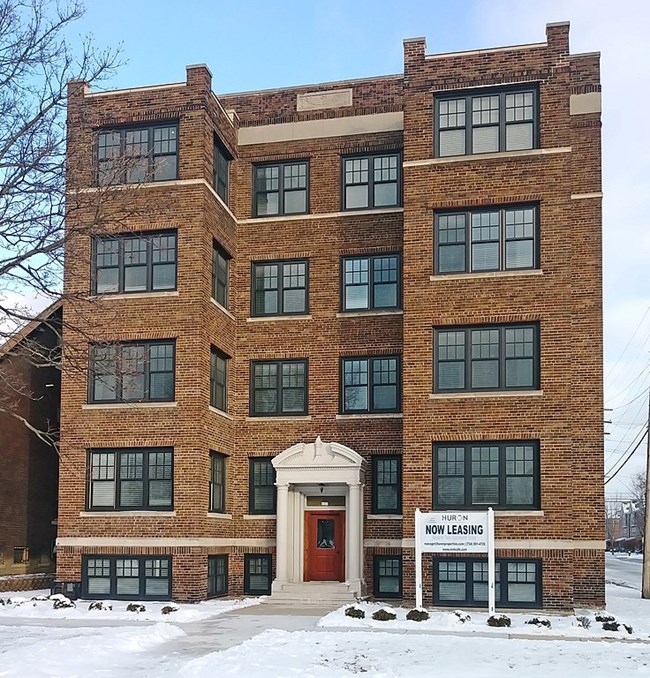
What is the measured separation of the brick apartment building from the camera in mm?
24797

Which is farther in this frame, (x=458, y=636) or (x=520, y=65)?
(x=520, y=65)

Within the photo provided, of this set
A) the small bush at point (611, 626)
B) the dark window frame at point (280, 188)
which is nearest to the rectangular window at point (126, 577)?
the dark window frame at point (280, 188)

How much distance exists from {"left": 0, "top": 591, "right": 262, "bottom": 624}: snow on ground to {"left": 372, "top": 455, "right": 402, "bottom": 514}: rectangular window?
4.45 meters

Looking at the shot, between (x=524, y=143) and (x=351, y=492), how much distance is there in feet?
34.0

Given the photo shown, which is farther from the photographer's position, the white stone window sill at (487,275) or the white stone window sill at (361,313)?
the white stone window sill at (361,313)

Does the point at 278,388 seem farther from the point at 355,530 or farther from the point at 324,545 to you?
the point at 355,530

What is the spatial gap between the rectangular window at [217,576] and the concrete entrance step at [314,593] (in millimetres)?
1563

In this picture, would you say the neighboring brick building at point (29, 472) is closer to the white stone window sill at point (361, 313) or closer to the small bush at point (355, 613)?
the white stone window sill at point (361, 313)

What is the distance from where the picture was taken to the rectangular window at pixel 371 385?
1095 inches

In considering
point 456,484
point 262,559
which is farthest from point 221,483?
point 456,484

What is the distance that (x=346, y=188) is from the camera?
28953 millimetres

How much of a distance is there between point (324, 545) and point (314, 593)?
6.52 feet

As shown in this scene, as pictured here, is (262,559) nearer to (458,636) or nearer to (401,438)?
(401,438)

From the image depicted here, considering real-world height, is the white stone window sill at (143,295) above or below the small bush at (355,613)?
above
